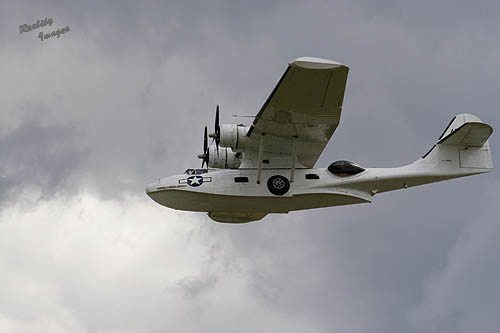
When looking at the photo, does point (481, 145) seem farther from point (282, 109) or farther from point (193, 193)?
point (193, 193)

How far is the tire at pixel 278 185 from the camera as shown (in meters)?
21.7

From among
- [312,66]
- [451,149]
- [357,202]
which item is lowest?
[357,202]

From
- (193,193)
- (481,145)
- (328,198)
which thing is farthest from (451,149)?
(193,193)

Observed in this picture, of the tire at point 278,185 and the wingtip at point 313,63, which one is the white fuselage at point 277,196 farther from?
the wingtip at point 313,63

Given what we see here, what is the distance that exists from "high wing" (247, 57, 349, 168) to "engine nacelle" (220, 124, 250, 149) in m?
0.35

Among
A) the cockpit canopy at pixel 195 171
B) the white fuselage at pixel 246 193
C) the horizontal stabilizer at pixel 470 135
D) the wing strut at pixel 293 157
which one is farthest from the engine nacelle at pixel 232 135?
the horizontal stabilizer at pixel 470 135

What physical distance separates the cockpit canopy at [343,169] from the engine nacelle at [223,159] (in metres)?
3.19

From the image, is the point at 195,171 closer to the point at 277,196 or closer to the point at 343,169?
the point at 277,196

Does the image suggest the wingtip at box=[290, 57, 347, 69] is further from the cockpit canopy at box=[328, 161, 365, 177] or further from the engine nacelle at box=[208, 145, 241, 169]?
the engine nacelle at box=[208, 145, 241, 169]

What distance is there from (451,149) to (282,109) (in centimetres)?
637

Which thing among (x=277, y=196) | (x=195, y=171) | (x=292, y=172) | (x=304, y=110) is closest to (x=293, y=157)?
(x=292, y=172)

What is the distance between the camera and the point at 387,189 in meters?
22.7

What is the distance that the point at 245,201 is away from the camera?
21828 millimetres

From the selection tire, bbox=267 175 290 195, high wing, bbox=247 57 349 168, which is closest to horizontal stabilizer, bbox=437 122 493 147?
high wing, bbox=247 57 349 168
